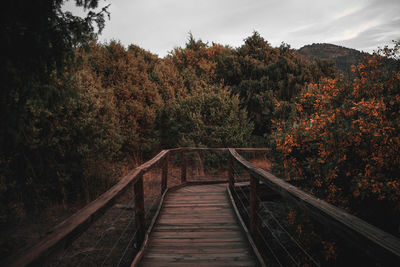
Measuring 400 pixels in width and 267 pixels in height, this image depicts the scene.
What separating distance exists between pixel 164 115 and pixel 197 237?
9.21 m

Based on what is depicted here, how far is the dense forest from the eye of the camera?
69.6 inches

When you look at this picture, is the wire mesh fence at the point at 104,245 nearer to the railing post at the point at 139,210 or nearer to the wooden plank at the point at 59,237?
the railing post at the point at 139,210

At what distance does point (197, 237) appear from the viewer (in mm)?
3205

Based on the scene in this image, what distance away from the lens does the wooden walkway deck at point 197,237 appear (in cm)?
262

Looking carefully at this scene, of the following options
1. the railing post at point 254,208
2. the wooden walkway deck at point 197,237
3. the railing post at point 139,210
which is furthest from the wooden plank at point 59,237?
the railing post at point 254,208

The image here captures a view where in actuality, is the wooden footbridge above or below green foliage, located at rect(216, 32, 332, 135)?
below

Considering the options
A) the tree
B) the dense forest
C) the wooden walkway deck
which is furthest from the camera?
the wooden walkway deck

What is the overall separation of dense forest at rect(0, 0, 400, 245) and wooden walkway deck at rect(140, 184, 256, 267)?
69.7 inches

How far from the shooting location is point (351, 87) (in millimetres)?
4395

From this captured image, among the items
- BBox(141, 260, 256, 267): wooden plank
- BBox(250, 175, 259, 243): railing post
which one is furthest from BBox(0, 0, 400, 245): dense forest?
BBox(141, 260, 256, 267): wooden plank

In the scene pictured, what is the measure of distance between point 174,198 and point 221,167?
512 centimetres

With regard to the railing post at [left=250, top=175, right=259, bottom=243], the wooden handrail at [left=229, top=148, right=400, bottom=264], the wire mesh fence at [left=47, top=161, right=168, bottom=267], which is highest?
the wooden handrail at [left=229, top=148, right=400, bottom=264]

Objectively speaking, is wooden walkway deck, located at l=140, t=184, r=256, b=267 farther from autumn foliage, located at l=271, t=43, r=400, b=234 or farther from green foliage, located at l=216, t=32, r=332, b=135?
green foliage, located at l=216, t=32, r=332, b=135

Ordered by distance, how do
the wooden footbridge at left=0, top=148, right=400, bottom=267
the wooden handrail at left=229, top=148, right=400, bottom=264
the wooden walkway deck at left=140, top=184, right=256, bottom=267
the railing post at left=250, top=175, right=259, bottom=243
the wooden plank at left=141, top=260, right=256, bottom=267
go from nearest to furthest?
the wooden handrail at left=229, top=148, right=400, bottom=264
the wooden footbridge at left=0, top=148, right=400, bottom=267
the wooden plank at left=141, top=260, right=256, bottom=267
the wooden walkway deck at left=140, top=184, right=256, bottom=267
the railing post at left=250, top=175, right=259, bottom=243
